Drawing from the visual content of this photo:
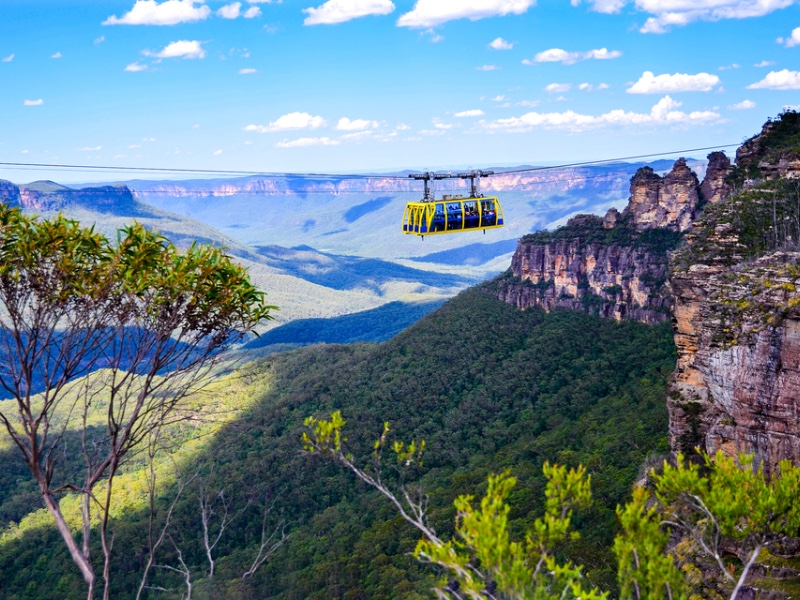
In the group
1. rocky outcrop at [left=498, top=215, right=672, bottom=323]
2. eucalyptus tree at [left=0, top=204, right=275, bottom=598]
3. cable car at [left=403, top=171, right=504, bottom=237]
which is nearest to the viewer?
eucalyptus tree at [left=0, top=204, right=275, bottom=598]

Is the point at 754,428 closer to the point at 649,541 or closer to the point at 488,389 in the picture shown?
the point at 649,541

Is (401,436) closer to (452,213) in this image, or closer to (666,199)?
(666,199)

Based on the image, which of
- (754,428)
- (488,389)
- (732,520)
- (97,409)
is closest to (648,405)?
(488,389)

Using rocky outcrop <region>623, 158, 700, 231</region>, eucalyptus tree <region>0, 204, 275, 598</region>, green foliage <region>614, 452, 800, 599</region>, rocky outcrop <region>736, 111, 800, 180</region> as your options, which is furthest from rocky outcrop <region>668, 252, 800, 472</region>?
rocky outcrop <region>623, 158, 700, 231</region>

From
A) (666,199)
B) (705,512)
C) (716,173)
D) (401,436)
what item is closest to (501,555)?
(705,512)

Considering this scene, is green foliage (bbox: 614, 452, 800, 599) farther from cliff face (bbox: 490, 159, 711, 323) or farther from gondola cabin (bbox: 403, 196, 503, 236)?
cliff face (bbox: 490, 159, 711, 323)

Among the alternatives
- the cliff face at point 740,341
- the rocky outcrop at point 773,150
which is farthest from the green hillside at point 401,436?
the rocky outcrop at point 773,150

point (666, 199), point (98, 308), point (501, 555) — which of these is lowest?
point (501, 555)

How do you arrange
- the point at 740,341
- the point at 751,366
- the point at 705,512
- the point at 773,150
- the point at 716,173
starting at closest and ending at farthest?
the point at 705,512 → the point at 751,366 → the point at 740,341 → the point at 773,150 → the point at 716,173
